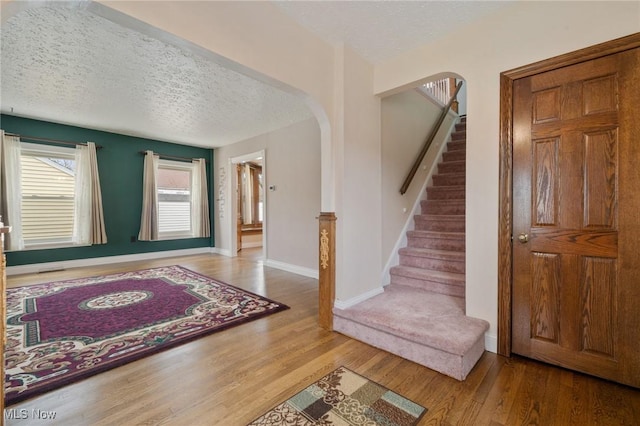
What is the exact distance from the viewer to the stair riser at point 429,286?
9.32 feet

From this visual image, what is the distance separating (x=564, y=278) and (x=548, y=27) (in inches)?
69.2

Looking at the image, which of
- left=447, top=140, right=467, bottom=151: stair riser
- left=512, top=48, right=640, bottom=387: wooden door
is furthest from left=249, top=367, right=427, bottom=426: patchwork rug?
left=447, top=140, right=467, bottom=151: stair riser

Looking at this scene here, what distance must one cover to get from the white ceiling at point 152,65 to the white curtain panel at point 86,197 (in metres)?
0.55

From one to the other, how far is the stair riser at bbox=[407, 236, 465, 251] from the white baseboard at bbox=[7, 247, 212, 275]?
5.17 m

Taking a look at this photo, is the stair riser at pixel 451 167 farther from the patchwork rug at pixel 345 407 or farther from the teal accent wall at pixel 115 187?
the teal accent wall at pixel 115 187

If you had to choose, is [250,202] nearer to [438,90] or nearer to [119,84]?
[119,84]

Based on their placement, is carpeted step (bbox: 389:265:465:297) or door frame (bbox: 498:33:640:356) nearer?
door frame (bbox: 498:33:640:356)

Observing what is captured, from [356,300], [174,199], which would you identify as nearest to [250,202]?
[174,199]

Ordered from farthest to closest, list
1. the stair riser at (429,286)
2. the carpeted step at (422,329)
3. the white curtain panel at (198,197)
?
the white curtain panel at (198,197)
the stair riser at (429,286)
the carpeted step at (422,329)

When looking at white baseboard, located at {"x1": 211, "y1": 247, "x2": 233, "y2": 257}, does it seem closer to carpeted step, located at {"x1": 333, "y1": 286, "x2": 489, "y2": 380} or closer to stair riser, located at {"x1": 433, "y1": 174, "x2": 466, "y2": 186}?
carpeted step, located at {"x1": 333, "y1": 286, "x2": 489, "y2": 380}

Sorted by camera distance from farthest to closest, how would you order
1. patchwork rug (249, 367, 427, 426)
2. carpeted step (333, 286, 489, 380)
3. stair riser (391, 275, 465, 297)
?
stair riser (391, 275, 465, 297) < carpeted step (333, 286, 489, 380) < patchwork rug (249, 367, 427, 426)

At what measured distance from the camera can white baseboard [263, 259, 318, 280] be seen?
179 inches

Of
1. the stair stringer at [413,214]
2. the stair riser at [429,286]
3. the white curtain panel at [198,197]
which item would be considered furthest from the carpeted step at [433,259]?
the white curtain panel at [198,197]

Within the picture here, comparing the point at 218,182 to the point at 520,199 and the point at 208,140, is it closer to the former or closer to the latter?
the point at 208,140
